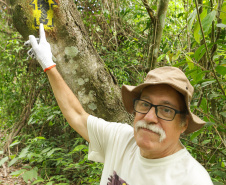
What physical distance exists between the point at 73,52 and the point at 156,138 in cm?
88

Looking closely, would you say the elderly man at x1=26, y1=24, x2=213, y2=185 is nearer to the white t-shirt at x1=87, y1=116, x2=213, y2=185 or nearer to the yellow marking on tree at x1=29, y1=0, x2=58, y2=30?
the white t-shirt at x1=87, y1=116, x2=213, y2=185

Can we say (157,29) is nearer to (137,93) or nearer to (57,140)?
(137,93)

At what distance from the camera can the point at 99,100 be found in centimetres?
173

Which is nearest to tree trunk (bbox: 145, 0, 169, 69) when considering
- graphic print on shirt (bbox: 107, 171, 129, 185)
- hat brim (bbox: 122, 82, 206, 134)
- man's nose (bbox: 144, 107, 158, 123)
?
hat brim (bbox: 122, 82, 206, 134)

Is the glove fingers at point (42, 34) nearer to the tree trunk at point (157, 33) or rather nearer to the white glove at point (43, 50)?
the white glove at point (43, 50)

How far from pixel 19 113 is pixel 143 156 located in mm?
3347

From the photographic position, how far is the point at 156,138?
47.9 inches

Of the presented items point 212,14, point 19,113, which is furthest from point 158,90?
point 19,113

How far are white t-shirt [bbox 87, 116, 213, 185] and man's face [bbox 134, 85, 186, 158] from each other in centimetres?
6

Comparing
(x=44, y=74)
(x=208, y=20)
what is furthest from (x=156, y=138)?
(x=44, y=74)

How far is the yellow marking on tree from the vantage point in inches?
62.1

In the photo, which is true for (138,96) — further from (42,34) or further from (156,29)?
(156,29)

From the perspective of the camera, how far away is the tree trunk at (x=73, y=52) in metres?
1.59

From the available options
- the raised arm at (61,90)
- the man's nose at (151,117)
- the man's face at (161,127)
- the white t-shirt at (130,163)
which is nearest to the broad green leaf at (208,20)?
the man's face at (161,127)
